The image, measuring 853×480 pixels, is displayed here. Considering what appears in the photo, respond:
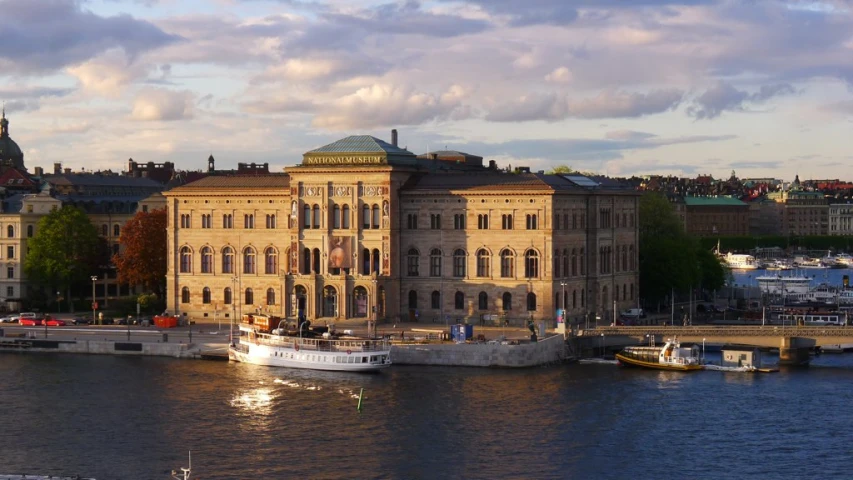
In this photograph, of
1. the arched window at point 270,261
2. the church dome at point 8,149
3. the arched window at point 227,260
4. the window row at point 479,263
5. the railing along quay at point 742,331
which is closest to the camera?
the railing along quay at point 742,331

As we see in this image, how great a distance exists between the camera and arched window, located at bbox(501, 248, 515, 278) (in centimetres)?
11056

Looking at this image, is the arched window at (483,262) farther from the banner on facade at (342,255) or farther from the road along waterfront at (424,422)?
the road along waterfront at (424,422)

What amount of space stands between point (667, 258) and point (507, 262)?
20.7 m

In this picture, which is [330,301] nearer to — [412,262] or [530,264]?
[412,262]

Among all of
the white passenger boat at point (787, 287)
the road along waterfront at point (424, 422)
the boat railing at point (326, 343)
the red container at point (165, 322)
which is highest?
the white passenger boat at point (787, 287)

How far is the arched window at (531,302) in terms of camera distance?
110m

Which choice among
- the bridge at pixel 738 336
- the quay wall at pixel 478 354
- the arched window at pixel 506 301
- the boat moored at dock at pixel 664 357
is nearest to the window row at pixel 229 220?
the arched window at pixel 506 301

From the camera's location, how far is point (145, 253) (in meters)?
126

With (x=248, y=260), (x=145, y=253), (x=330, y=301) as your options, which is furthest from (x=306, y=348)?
(x=145, y=253)

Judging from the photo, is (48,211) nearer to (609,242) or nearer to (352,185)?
(352,185)

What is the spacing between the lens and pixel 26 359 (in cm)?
10456

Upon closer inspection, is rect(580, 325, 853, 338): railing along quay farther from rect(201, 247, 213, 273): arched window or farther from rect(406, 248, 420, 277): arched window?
rect(201, 247, 213, 273): arched window

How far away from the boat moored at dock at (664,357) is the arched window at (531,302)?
10.8 metres

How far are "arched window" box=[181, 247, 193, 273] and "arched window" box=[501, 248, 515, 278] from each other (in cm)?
2448
